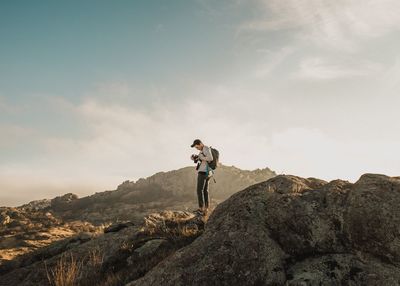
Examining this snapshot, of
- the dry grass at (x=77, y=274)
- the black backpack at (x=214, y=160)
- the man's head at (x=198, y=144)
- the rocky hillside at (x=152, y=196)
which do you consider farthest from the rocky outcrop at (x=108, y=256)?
the rocky hillside at (x=152, y=196)

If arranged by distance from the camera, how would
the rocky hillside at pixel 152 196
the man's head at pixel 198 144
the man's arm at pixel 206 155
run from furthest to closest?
the rocky hillside at pixel 152 196, the man's head at pixel 198 144, the man's arm at pixel 206 155

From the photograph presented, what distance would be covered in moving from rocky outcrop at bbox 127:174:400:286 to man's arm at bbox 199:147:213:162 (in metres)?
6.37

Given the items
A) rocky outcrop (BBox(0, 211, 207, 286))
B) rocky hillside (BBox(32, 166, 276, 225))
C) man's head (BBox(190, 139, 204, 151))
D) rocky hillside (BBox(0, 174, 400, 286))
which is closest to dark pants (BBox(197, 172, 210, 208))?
man's head (BBox(190, 139, 204, 151))

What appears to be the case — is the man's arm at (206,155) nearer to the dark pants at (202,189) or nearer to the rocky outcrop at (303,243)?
the dark pants at (202,189)

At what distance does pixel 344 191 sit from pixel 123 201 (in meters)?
65.5

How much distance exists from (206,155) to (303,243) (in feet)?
24.3

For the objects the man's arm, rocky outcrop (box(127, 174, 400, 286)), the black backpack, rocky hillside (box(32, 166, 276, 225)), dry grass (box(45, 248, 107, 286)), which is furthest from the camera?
rocky hillside (box(32, 166, 276, 225))

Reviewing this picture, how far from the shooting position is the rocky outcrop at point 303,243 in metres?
4.84

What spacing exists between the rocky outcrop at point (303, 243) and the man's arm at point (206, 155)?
20.9 ft

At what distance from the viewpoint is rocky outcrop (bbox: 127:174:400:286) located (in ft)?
15.9

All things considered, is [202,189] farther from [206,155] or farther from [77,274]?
[77,274]

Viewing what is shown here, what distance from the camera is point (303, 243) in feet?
17.8

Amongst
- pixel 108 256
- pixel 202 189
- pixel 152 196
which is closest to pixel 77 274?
pixel 108 256

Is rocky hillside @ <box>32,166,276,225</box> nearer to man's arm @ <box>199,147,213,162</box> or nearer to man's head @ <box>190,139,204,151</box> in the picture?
man's head @ <box>190,139,204,151</box>
